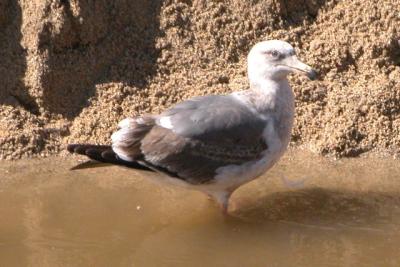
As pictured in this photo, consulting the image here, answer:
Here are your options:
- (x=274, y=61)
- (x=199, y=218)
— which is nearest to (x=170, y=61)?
(x=274, y=61)

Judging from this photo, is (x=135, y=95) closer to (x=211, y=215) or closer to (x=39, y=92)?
(x=39, y=92)

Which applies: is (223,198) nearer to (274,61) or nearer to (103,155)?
(103,155)

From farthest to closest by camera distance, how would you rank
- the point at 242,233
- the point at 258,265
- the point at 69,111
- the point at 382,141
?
the point at 69,111 < the point at 382,141 < the point at 242,233 < the point at 258,265

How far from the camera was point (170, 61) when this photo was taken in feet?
23.1

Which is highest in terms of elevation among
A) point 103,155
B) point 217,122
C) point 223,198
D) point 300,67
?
point 300,67

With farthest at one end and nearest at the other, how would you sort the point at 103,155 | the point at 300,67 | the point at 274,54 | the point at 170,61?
the point at 170,61
the point at 274,54
the point at 300,67
the point at 103,155

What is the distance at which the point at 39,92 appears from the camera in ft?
22.5

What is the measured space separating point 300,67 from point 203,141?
804mm

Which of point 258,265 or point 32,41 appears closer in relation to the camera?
point 258,265

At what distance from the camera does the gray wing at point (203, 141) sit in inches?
221

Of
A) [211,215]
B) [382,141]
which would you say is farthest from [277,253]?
[382,141]

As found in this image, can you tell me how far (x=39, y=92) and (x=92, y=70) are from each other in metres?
0.45

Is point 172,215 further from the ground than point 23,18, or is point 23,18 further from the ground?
point 23,18

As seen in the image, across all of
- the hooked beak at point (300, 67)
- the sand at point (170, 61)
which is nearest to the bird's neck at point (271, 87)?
the hooked beak at point (300, 67)
